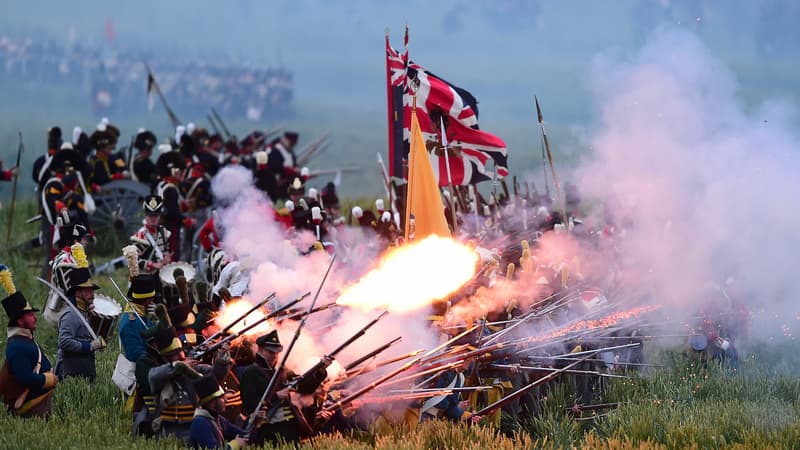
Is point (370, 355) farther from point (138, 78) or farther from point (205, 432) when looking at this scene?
point (138, 78)

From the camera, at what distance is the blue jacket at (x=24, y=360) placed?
34.9ft

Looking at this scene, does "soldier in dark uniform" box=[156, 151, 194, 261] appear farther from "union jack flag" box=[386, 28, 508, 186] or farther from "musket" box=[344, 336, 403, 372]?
"musket" box=[344, 336, 403, 372]

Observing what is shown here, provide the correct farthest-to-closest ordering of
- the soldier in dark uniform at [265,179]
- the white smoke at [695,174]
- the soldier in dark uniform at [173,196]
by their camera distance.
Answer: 1. the soldier in dark uniform at [265,179]
2. the soldier in dark uniform at [173,196]
3. the white smoke at [695,174]

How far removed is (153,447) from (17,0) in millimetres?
92243

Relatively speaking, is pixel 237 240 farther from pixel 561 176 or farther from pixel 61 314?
pixel 561 176

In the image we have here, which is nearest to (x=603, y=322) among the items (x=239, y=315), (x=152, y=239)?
(x=239, y=315)

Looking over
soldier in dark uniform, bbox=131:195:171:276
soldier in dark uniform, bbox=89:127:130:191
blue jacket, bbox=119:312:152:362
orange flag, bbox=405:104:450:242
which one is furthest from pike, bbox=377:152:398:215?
blue jacket, bbox=119:312:152:362

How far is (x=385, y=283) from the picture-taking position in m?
12.4

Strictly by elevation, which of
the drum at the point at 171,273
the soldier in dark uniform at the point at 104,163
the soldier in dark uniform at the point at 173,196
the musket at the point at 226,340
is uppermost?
the soldier in dark uniform at the point at 104,163

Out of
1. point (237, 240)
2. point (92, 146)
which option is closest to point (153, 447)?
point (237, 240)

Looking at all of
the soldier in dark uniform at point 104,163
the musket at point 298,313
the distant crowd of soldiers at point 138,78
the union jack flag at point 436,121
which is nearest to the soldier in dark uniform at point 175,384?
the musket at point 298,313

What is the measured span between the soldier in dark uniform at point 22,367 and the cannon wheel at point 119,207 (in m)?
10.5

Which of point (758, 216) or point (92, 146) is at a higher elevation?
point (92, 146)

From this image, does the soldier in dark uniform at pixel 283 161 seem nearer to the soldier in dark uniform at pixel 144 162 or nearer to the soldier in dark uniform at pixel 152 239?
the soldier in dark uniform at pixel 144 162
